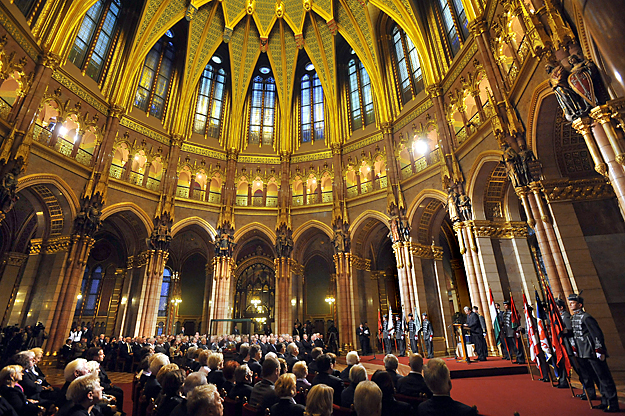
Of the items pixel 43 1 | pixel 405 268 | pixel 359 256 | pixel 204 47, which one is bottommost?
pixel 405 268

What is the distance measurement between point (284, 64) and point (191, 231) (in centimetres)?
1321

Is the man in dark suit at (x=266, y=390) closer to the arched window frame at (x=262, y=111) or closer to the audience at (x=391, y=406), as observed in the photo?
the audience at (x=391, y=406)

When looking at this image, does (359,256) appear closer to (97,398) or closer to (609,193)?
(609,193)

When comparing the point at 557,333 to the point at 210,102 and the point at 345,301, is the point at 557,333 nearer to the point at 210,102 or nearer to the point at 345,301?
the point at 345,301

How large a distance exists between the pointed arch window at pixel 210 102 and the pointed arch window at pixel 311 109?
5750 millimetres

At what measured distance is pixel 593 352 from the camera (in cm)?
499

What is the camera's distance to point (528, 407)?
16.6 feet

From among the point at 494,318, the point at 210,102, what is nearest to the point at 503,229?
the point at 494,318

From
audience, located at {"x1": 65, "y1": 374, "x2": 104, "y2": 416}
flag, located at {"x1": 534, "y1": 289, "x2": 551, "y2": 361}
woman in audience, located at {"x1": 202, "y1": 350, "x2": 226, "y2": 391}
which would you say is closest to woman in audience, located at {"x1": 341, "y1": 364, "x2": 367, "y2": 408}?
woman in audience, located at {"x1": 202, "y1": 350, "x2": 226, "y2": 391}

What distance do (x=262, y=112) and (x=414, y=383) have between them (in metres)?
22.1

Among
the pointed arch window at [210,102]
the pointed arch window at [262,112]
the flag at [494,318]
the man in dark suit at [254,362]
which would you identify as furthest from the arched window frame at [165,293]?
the flag at [494,318]

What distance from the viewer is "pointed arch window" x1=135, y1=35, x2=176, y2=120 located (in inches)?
783

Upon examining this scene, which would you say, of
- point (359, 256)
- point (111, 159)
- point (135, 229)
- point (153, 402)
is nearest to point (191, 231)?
point (135, 229)

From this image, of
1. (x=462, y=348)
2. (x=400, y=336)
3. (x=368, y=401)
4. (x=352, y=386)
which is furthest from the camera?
(x=400, y=336)
